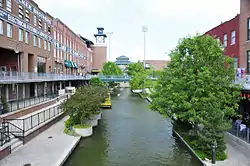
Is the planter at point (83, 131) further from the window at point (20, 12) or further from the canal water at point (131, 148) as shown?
the window at point (20, 12)

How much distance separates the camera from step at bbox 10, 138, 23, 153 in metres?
13.4

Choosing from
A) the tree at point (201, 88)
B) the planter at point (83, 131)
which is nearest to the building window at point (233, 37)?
the tree at point (201, 88)

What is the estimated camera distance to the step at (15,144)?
44.1 ft

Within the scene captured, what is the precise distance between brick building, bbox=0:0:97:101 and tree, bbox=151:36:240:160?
15389mm

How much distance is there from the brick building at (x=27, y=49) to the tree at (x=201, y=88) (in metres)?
15.4

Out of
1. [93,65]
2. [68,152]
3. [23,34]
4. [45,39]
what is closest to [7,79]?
[23,34]

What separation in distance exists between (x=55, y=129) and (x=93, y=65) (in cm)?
7691

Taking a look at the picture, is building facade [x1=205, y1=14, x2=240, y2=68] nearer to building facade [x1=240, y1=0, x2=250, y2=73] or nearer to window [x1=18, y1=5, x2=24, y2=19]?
building facade [x1=240, y1=0, x2=250, y2=73]

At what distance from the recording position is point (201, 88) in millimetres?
14266

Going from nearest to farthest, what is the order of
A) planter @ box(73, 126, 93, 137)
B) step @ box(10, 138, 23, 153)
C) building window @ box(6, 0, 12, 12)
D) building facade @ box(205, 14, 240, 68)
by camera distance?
step @ box(10, 138, 23, 153) → planter @ box(73, 126, 93, 137) → building facade @ box(205, 14, 240, 68) → building window @ box(6, 0, 12, 12)

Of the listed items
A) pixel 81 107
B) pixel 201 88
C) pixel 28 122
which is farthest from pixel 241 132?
pixel 28 122

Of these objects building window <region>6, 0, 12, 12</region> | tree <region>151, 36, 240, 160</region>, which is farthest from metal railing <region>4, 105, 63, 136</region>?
building window <region>6, 0, 12, 12</region>

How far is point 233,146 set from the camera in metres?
14.6

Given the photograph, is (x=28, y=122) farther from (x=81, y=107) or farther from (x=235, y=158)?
(x=235, y=158)
